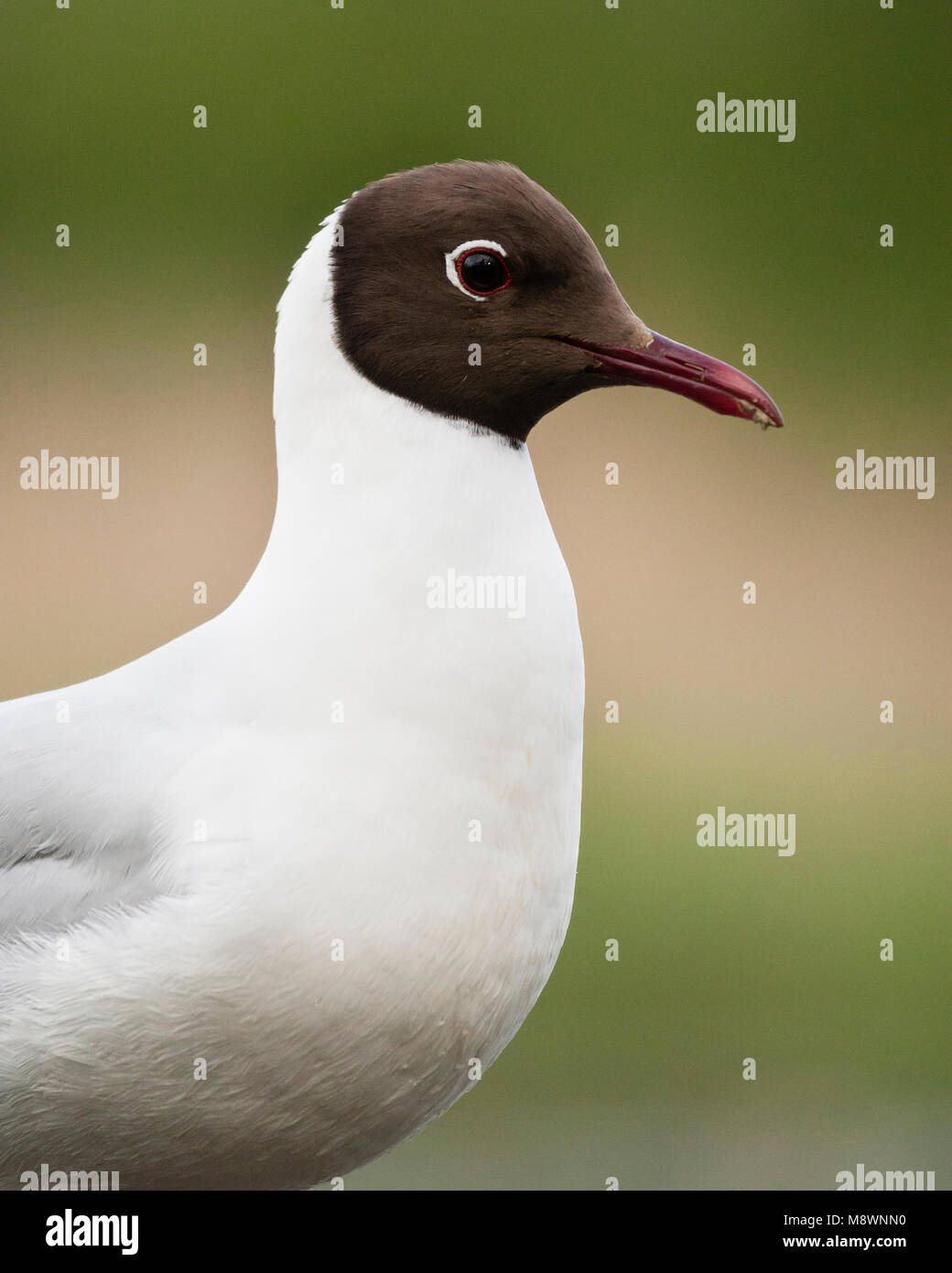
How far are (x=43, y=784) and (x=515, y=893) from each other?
1.55 ft

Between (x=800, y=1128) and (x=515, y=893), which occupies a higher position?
(x=515, y=893)

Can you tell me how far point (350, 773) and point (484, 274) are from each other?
0.49m

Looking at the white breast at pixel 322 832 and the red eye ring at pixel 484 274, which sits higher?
the red eye ring at pixel 484 274

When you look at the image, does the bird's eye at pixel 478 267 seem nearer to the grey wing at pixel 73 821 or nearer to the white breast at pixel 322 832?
the white breast at pixel 322 832

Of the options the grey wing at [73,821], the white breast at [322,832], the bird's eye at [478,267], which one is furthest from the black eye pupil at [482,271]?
→ the grey wing at [73,821]

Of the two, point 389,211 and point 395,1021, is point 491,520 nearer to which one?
point 389,211

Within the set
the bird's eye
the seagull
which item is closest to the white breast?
the seagull

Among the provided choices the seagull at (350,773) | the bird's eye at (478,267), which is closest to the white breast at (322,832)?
the seagull at (350,773)

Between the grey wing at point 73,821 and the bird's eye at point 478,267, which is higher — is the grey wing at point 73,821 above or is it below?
below

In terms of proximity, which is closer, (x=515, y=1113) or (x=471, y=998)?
(x=471, y=998)

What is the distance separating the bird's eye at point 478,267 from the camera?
1.55m

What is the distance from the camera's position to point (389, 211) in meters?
1.57

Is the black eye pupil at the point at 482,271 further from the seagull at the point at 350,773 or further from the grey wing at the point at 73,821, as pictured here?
the grey wing at the point at 73,821

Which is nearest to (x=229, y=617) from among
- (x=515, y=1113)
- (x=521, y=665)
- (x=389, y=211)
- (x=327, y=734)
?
(x=327, y=734)
